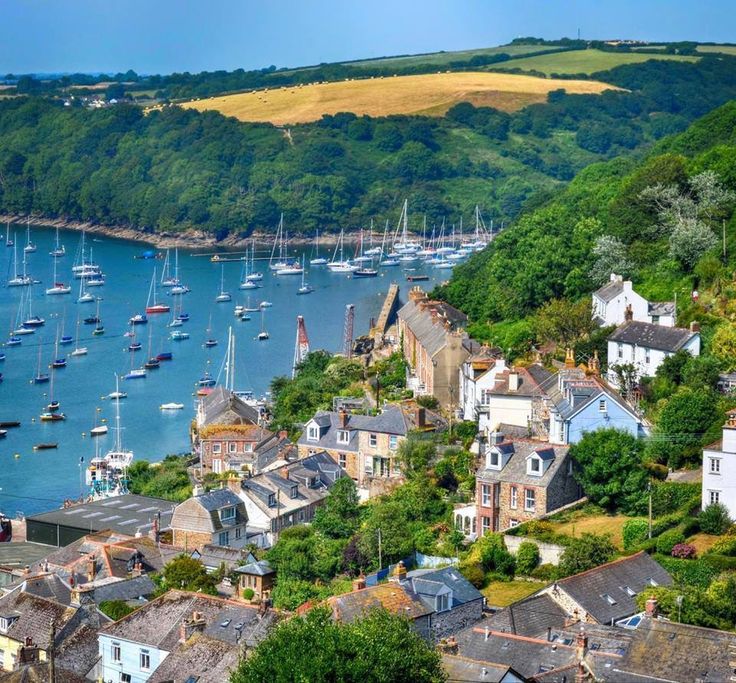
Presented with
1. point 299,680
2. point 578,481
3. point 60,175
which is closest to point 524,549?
point 578,481

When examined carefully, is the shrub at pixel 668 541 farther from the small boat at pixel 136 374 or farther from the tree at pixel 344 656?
the small boat at pixel 136 374

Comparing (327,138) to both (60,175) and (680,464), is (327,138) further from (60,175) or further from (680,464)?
(680,464)

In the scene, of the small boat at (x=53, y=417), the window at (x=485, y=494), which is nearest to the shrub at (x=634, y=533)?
the window at (x=485, y=494)

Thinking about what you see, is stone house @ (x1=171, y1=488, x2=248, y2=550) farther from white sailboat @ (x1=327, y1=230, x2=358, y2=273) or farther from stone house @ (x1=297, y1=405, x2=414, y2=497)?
white sailboat @ (x1=327, y1=230, x2=358, y2=273)

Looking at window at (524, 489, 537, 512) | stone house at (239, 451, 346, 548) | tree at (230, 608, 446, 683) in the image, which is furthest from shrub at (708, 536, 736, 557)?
stone house at (239, 451, 346, 548)

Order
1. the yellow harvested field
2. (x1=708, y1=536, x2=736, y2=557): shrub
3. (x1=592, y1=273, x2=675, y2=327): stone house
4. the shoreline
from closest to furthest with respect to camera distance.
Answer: (x1=708, y1=536, x2=736, y2=557): shrub
(x1=592, y1=273, x2=675, y2=327): stone house
the shoreline
the yellow harvested field

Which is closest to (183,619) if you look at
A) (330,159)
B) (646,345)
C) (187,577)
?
(187,577)
